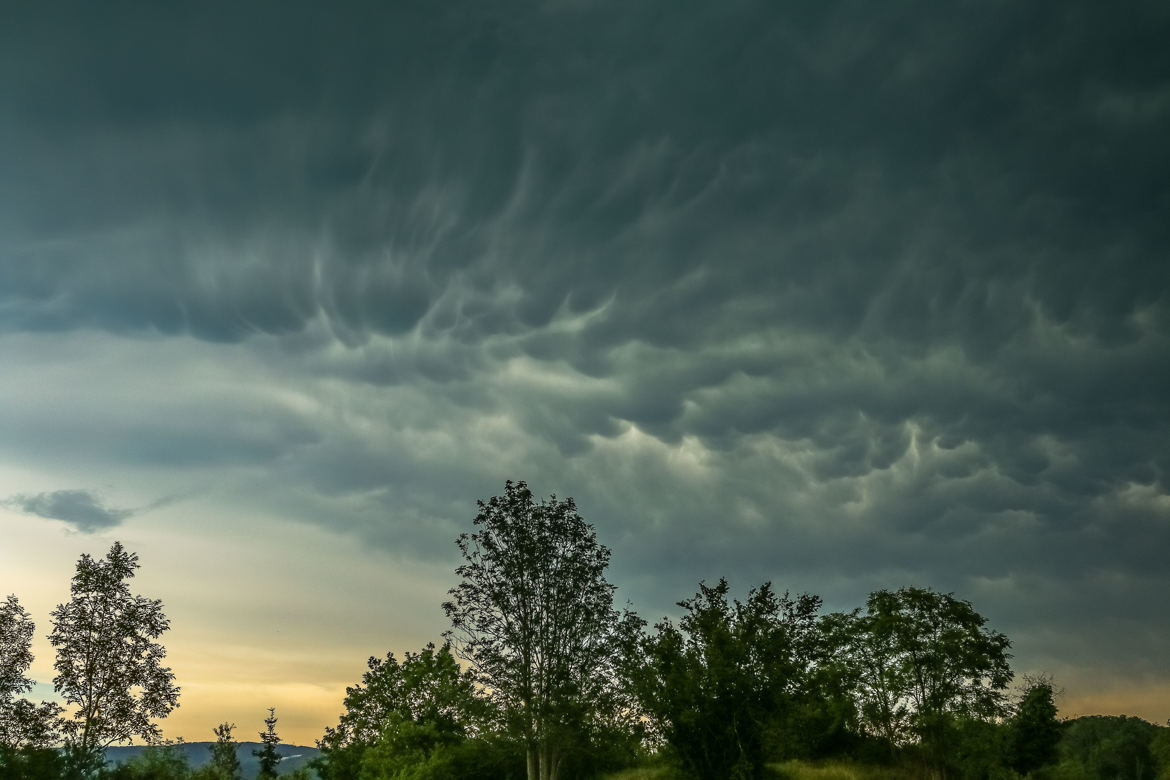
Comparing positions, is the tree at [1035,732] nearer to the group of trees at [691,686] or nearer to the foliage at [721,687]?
the group of trees at [691,686]

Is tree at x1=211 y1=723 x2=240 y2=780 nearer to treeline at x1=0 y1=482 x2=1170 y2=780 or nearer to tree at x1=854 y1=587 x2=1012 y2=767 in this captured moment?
treeline at x1=0 y1=482 x2=1170 y2=780

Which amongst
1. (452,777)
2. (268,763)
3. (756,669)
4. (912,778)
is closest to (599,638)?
(756,669)

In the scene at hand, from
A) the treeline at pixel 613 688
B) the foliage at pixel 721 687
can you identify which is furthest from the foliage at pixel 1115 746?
the foliage at pixel 721 687

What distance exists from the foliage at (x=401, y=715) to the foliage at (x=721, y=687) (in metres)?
11.6

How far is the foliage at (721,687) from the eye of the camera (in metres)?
35.4

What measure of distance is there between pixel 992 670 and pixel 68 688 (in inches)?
1903

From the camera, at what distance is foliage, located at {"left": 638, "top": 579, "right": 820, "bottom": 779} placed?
3538 cm

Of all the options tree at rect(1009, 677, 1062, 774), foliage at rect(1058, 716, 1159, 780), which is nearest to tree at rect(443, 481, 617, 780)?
tree at rect(1009, 677, 1062, 774)

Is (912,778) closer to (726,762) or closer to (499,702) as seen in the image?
(726,762)

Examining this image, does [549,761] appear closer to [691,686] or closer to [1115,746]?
[691,686]

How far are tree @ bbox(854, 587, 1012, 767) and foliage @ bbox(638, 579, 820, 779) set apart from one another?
11.1 metres

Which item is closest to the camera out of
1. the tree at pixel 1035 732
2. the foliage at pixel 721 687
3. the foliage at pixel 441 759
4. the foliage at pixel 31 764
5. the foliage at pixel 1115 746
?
the foliage at pixel 31 764

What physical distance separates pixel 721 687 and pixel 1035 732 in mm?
39280

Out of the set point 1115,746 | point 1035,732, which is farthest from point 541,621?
point 1115,746
